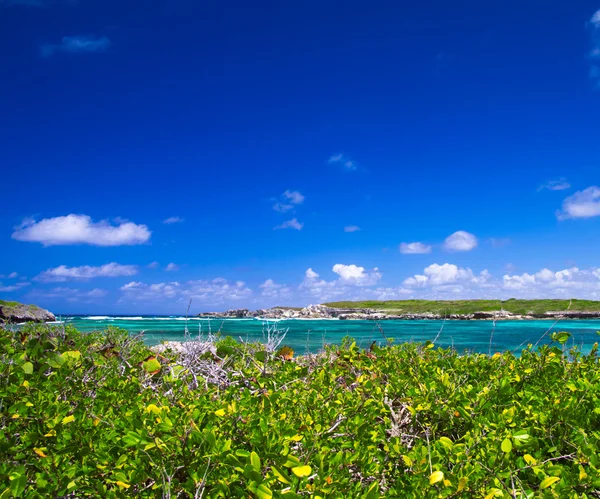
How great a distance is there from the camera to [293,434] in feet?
6.42

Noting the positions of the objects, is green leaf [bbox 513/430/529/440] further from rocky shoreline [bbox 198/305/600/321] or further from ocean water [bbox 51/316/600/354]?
rocky shoreline [bbox 198/305/600/321]

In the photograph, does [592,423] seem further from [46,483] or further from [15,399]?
[15,399]

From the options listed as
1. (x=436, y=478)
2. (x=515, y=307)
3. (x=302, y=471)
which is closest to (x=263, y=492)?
(x=302, y=471)

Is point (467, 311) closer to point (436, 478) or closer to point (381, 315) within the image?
point (381, 315)

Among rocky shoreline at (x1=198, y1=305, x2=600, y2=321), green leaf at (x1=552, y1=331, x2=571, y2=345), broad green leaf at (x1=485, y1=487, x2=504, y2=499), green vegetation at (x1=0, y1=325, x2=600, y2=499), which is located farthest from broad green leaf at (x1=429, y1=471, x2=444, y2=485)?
rocky shoreline at (x1=198, y1=305, x2=600, y2=321)

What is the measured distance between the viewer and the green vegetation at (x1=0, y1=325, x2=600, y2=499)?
5.97ft

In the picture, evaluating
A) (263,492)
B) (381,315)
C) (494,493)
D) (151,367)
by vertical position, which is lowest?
(381,315)

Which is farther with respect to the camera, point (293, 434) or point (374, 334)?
point (374, 334)

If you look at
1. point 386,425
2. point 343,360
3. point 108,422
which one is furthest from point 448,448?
point 343,360

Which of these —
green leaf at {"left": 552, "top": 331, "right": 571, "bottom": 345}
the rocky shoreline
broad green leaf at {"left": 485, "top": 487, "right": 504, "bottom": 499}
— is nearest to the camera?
broad green leaf at {"left": 485, "top": 487, "right": 504, "bottom": 499}

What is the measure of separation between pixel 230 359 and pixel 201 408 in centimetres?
195

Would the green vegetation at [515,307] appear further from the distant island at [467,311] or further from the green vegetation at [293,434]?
the green vegetation at [293,434]

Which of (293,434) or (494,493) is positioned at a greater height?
(293,434)

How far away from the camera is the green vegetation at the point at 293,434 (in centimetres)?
182
